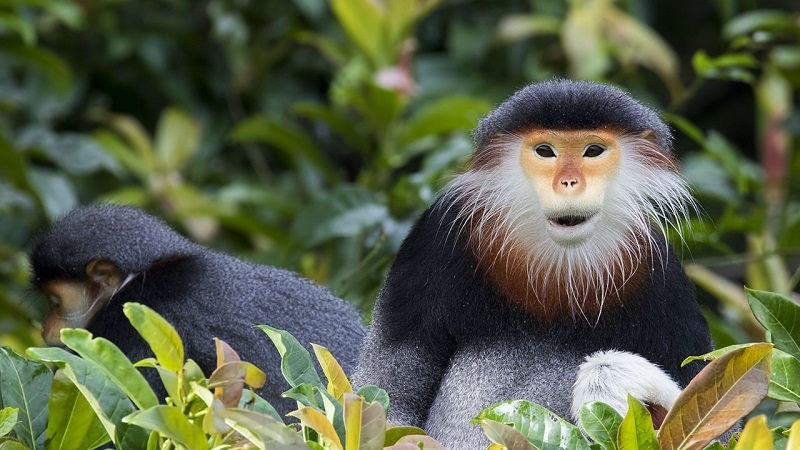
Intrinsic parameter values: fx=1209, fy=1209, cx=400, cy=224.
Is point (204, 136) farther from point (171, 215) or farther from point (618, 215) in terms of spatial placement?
point (618, 215)

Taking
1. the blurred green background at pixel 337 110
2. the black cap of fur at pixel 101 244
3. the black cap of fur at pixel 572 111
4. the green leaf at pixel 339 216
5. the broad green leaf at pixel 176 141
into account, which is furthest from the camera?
the broad green leaf at pixel 176 141

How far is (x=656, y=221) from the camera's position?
2.81 m

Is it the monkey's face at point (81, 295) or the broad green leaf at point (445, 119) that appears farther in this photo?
the broad green leaf at point (445, 119)

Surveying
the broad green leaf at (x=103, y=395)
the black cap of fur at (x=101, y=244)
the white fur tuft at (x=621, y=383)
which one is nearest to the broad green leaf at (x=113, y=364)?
the broad green leaf at (x=103, y=395)

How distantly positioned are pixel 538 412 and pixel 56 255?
165 centimetres

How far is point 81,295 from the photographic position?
3.24 metres

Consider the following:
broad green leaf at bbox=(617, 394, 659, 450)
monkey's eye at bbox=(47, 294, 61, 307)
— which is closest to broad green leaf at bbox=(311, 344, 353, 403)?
broad green leaf at bbox=(617, 394, 659, 450)

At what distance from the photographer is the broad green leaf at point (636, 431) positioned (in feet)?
6.49

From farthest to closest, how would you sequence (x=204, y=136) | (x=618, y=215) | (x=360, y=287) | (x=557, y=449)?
(x=204, y=136), (x=360, y=287), (x=618, y=215), (x=557, y=449)

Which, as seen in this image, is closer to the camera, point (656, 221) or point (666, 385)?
point (666, 385)

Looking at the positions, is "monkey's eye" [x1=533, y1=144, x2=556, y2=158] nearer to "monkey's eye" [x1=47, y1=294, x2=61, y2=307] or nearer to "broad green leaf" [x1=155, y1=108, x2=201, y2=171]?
"monkey's eye" [x1=47, y1=294, x2=61, y2=307]

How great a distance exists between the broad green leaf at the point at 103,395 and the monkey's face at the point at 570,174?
1003mm

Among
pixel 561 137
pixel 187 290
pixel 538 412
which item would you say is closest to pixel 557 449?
pixel 538 412

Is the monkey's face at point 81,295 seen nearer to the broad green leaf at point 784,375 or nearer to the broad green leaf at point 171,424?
the broad green leaf at point 171,424
